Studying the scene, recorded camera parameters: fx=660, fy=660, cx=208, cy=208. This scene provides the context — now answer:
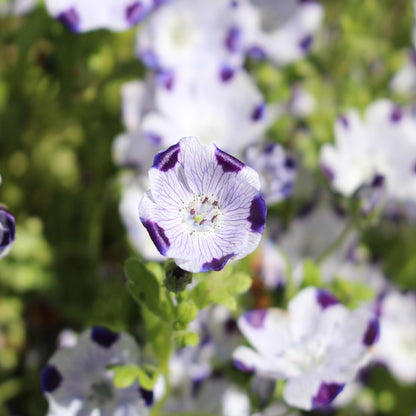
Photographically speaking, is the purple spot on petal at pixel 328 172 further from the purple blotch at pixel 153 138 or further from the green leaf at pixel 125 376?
the green leaf at pixel 125 376

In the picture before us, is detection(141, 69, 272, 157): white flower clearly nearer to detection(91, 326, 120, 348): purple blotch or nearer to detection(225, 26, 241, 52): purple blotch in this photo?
detection(225, 26, 241, 52): purple blotch

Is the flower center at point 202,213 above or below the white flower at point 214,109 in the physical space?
above

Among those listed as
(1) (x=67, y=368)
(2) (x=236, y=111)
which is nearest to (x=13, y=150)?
(2) (x=236, y=111)

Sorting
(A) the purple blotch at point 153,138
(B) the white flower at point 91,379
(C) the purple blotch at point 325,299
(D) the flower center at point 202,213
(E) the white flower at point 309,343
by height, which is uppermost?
(D) the flower center at point 202,213

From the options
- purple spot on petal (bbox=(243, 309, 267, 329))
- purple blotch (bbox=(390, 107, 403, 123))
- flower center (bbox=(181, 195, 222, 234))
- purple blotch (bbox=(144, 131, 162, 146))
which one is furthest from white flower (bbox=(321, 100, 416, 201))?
flower center (bbox=(181, 195, 222, 234))

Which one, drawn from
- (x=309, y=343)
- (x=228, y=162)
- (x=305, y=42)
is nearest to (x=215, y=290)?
(x=228, y=162)

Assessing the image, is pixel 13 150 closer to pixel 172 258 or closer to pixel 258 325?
pixel 258 325

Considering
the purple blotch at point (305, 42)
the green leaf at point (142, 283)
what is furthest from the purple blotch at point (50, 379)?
the purple blotch at point (305, 42)
